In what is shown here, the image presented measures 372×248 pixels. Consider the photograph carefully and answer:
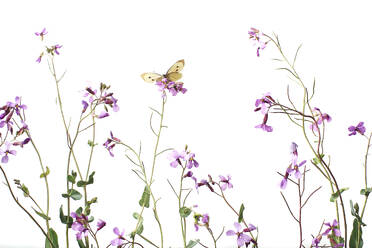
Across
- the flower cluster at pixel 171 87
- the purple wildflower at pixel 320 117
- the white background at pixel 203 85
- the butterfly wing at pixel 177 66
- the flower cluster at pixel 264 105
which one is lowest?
the flower cluster at pixel 264 105

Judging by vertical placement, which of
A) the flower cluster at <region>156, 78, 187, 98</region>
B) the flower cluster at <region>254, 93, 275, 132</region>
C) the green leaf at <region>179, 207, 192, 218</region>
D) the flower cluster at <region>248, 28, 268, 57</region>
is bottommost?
the green leaf at <region>179, 207, 192, 218</region>

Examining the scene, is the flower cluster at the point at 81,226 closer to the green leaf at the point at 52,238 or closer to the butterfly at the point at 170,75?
the green leaf at the point at 52,238

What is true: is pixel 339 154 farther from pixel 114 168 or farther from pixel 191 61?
pixel 114 168

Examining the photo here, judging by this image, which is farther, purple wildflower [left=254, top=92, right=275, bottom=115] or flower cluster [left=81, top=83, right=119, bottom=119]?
flower cluster [left=81, top=83, right=119, bottom=119]

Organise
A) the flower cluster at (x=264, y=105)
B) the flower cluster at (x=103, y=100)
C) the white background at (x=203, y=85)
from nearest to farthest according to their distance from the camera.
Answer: the flower cluster at (x=264, y=105) → the flower cluster at (x=103, y=100) → the white background at (x=203, y=85)

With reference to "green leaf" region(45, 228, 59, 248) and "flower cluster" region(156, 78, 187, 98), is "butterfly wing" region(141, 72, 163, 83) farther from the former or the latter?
"green leaf" region(45, 228, 59, 248)

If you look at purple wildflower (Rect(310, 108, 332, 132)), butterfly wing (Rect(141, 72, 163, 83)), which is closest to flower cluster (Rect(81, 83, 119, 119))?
butterfly wing (Rect(141, 72, 163, 83))

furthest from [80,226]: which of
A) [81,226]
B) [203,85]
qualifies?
[203,85]

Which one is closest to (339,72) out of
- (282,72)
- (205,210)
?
(282,72)

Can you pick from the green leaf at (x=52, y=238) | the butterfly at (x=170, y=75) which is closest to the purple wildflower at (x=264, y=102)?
the butterfly at (x=170, y=75)
